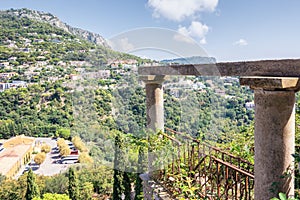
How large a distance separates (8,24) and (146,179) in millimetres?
62736

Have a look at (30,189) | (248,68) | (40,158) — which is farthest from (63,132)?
(248,68)

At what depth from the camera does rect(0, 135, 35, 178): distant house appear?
38156 mm

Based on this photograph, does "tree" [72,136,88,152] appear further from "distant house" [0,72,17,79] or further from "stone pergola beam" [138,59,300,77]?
"distant house" [0,72,17,79]

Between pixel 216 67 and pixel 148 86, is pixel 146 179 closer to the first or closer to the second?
pixel 148 86

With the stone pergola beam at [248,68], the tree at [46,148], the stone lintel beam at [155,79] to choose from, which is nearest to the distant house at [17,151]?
the tree at [46,148]

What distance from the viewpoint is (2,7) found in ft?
214

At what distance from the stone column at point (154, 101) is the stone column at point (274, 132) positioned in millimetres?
1822

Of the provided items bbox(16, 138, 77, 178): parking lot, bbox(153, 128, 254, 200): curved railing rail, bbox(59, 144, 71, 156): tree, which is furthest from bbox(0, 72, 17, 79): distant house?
bbox(153, 128, 254, 200): curved railing rail

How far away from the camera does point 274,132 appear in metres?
1.36

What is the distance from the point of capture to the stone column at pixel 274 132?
1325 mm

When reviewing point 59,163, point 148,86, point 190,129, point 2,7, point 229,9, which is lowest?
point 59,163

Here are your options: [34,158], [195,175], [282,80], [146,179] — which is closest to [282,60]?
[282,80]

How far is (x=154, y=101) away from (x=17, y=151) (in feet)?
144

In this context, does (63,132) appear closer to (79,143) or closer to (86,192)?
(86,192)
